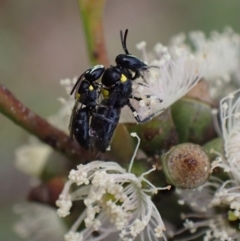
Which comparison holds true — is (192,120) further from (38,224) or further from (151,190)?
(38,224)

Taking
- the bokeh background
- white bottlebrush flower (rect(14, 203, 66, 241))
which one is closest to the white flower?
white bottlebrush flower (rect(14, 203, 66, 241))

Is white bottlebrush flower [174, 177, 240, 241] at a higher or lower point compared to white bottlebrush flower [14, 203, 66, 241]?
lower

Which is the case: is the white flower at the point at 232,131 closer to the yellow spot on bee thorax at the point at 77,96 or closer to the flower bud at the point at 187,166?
the flower bud at the point at 187,166

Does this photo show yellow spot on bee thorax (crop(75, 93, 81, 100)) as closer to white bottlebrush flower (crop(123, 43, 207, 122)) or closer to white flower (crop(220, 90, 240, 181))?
white bottlebrush flower (crop(123, 43, 207, 122))

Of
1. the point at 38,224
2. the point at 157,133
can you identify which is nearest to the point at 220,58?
the point at 157,133

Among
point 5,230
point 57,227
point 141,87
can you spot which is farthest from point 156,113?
point 5,230
